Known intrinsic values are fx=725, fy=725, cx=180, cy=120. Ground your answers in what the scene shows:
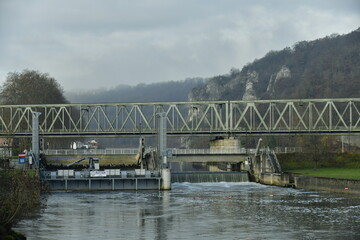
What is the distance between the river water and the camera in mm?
49531

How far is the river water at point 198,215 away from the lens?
1950 inches

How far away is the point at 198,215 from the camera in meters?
60.8

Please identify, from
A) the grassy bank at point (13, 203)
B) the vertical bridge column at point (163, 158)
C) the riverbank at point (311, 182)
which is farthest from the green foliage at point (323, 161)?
the grassy bank at point (13, 203)

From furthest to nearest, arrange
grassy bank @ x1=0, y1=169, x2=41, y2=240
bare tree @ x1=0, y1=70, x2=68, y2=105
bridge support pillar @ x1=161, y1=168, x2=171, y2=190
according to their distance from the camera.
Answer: bare tree @ x1=0, y1=70, x2=68, y2=105
bridge support pillar @ x1=161, y1=168, x2=171, y2=190
grassy bank @ x1=0, y1=169, x2=41, y2=240

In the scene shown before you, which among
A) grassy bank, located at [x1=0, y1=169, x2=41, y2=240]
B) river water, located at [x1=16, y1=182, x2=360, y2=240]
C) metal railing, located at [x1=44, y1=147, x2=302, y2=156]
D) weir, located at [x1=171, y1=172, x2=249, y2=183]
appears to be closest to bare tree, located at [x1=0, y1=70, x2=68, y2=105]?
metal railing, located at [x1=44, y1=147, x2=302, y2=156]

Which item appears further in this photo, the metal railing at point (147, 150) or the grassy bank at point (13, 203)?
the metal railing at point (147, 150)

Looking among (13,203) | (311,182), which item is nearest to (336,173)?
(311,182)

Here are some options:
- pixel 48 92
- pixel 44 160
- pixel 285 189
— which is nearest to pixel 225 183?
pixel 285 189

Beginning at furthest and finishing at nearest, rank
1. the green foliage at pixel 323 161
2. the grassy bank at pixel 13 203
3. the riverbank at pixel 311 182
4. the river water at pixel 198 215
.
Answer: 1. the green foliage at pixel 323 161
2. the riverbank at pixel 311 182
3. the river water at pixel 198 215
4. the grassy bank at pixel 13 203

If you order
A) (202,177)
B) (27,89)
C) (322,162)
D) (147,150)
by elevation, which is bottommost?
(202,177)

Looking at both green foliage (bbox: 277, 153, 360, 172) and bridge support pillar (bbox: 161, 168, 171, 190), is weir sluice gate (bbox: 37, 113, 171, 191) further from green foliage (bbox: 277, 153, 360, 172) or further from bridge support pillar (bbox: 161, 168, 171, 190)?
green foliage (bbox: 277, 153, 360, 172)

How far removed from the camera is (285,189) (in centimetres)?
9150

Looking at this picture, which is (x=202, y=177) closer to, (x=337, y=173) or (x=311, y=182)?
(x=337, y=173)

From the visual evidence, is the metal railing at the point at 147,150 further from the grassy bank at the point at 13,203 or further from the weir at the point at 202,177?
the grassy bank at the point at 13,203
